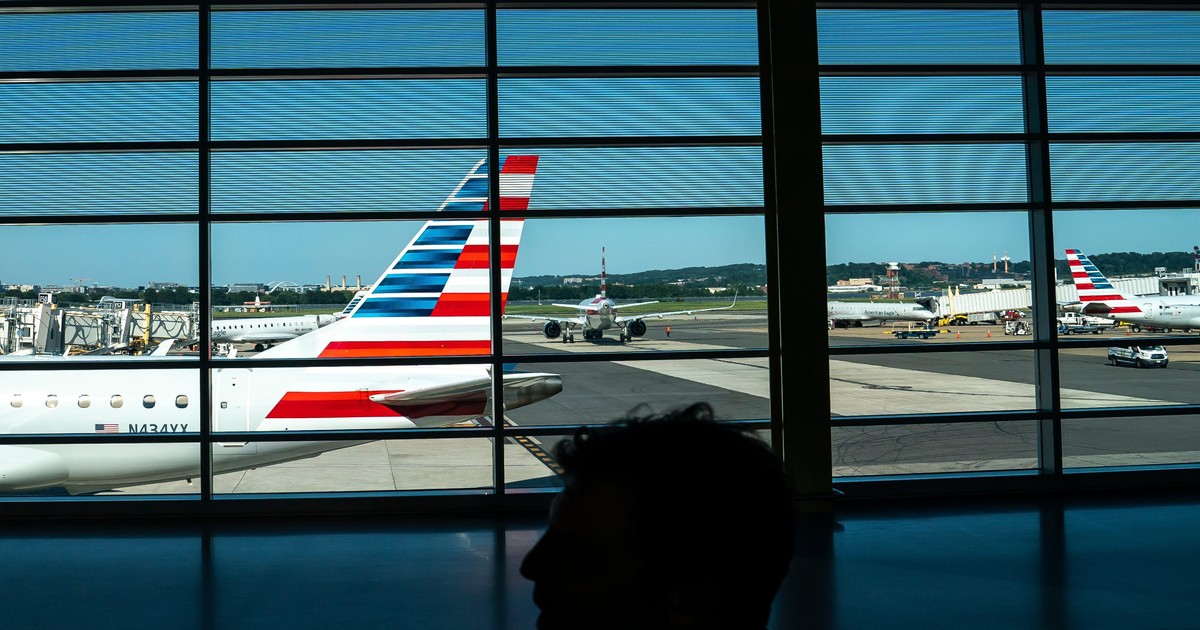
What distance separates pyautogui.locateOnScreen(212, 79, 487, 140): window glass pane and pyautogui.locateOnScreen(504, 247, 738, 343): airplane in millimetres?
1438

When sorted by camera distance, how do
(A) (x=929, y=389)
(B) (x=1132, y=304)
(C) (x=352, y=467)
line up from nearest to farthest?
(B) (x=1132, y=304), (C) (x=352, y=467), (A) (x=929, y=389)

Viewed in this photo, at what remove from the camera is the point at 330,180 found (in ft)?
20.4

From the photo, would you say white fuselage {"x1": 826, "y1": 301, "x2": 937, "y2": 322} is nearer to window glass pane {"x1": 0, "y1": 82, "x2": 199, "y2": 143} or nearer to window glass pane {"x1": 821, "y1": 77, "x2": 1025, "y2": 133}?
window glass pane {"x1": 821, "y1": 77, "x2": 1025, "y2": 133}

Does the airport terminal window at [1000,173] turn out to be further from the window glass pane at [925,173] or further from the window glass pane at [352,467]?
the window glass pane at [352,467]

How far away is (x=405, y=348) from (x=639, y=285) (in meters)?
1.87

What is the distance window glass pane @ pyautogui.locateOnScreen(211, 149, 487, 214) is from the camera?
6156mm

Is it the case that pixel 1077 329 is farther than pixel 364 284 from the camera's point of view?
No

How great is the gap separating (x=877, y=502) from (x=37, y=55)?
6.73 metres

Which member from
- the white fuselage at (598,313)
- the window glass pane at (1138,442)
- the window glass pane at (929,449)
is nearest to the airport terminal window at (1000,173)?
the white fuselage at (598,313)

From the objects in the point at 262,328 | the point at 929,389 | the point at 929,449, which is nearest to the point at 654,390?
the point at 929,389

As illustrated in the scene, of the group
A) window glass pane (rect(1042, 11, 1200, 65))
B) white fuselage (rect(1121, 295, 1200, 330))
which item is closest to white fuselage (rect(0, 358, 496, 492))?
window glass pane (rect(1042, 11, 1200, 65))

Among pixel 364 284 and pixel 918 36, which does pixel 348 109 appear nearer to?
pixel 364 284

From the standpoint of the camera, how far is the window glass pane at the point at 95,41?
6.25m

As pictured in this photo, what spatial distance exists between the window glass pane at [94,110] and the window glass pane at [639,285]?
258cm
